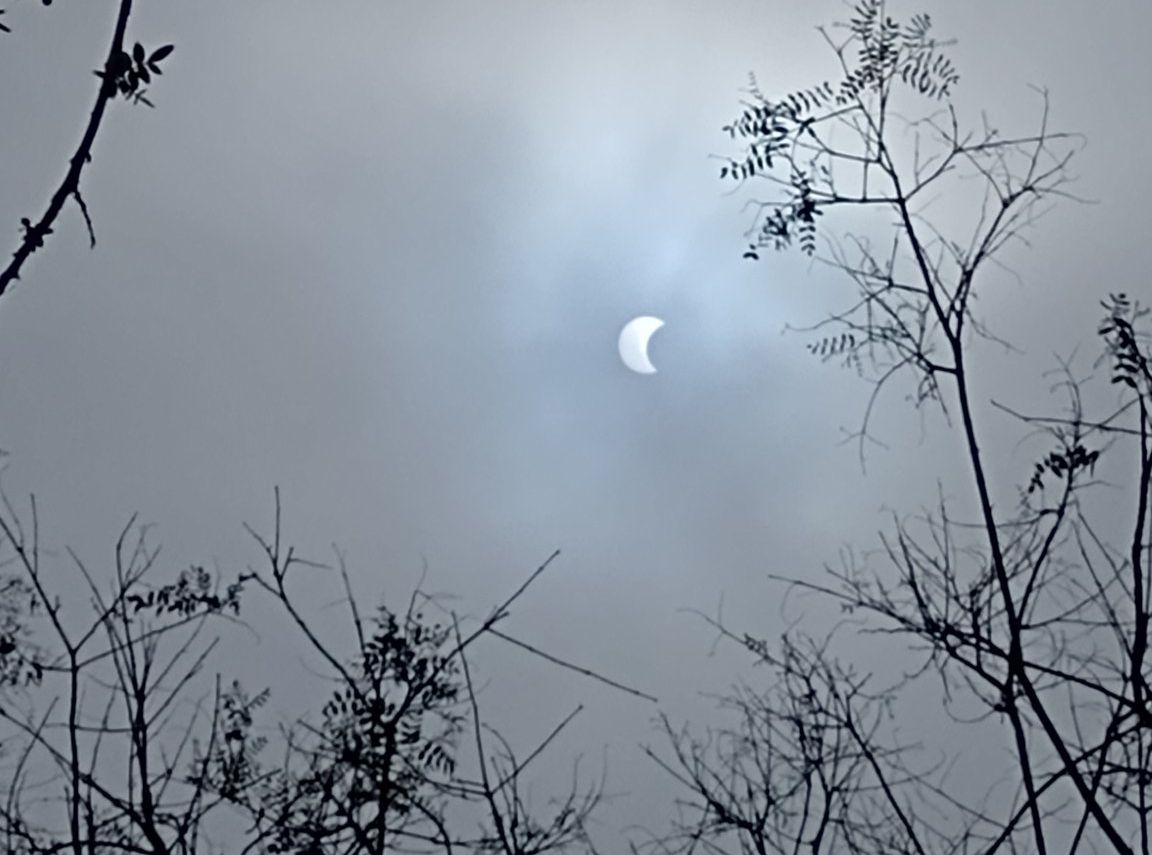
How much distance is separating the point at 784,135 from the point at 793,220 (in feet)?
1.51

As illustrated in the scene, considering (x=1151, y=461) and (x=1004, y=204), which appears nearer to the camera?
(x=1151, y=461)

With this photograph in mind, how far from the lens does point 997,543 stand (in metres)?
4.55

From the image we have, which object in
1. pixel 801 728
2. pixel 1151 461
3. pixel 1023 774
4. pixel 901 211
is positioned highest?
pixel 901 211

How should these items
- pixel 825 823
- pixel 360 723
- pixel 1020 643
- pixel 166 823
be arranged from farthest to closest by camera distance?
pixel 825 823 → pixel 360 723 → pixel 166 823 → pixel 1020 643

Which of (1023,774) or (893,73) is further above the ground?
(893,73)

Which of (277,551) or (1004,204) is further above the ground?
(1004,204)

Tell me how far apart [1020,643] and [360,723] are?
274 centimetres

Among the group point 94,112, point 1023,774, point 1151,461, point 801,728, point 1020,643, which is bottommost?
point 94,112

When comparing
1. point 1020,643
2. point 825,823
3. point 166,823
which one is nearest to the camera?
point 1020,643

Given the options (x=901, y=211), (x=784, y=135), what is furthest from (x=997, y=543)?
(x=784, y=135)

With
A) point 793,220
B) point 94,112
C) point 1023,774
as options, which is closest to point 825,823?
point 1023,774

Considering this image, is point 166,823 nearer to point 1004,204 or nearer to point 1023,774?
point 1023,774

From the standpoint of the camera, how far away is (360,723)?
5.38 meters

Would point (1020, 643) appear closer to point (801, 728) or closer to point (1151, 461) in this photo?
point (1151, 461)
